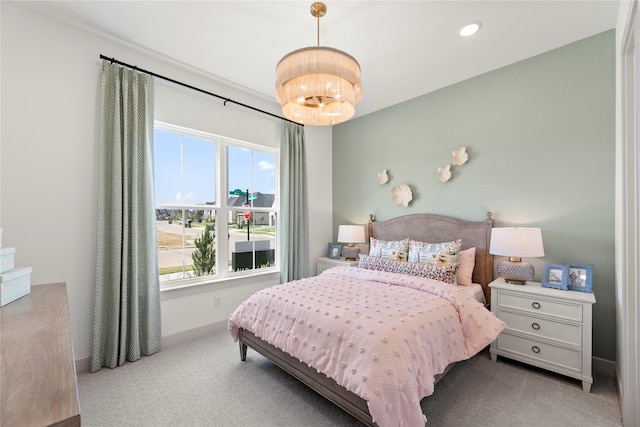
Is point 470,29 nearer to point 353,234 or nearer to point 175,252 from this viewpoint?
point 353,234

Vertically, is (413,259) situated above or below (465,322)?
above

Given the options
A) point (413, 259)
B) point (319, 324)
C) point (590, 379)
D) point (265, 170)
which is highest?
point (265, 170)

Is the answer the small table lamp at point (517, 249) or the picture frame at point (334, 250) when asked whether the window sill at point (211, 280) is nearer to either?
the picture frame at point (334, 250)

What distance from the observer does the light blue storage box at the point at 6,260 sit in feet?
4.83

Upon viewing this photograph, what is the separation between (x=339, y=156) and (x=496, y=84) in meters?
2.26

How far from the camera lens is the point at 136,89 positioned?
257 centimetres

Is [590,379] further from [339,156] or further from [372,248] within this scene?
[339,156]

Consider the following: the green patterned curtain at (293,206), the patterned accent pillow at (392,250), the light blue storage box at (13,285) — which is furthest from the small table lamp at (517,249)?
the light blue storage box at (13,285)

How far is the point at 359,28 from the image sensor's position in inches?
92.3

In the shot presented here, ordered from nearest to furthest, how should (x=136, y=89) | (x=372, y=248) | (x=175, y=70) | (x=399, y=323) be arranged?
(x=399, y=323) < (x=136, y=89) < (x=175, y=70) < (x=372, y=248)

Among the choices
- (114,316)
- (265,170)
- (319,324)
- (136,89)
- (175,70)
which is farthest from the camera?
(265,170)

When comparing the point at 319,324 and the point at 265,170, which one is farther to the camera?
the point at 265,170

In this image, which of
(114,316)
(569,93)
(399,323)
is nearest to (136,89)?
(114,316)

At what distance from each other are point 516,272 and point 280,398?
2226 millimetres
